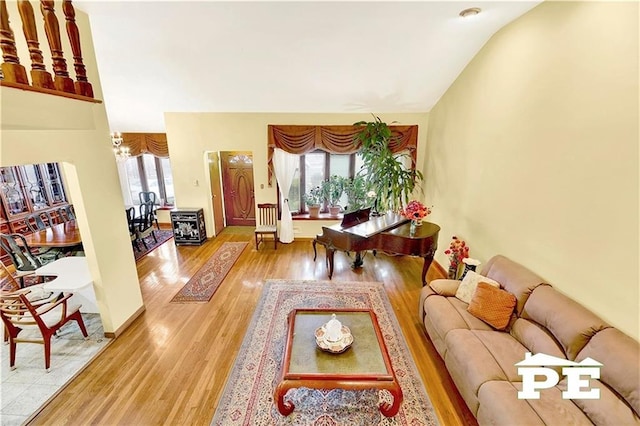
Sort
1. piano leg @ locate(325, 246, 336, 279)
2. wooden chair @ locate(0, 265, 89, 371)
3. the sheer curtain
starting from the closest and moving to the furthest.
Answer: wooden chair @ locate(0, 265, 89, 371)
piano leg @ locate(325, 246, 336, 279)
the sheer curtain

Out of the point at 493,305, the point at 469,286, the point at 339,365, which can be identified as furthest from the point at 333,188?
the point at 339,365

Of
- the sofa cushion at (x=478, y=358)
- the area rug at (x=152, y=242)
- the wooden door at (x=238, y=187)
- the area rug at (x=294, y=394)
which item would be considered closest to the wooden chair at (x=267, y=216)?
the wooden door at (x=238, y=187)

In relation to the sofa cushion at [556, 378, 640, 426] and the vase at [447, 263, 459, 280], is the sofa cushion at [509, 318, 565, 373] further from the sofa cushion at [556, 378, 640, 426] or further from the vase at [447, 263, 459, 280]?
the vase at [447, 263, 459, 280]

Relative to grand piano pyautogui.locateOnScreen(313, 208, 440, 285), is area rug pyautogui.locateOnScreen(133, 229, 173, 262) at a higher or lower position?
lower

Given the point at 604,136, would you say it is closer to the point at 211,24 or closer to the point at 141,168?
the point at 211,24

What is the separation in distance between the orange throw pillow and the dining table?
553 centimetres

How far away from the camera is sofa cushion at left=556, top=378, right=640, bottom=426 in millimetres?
1535

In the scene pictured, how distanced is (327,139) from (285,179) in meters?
1.25

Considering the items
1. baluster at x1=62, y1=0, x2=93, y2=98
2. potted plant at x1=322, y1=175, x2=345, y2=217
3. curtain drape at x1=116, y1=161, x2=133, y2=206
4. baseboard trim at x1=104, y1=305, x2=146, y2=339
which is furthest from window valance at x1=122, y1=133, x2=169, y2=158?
baluster at x1=62, y1=0, x2=93, y2=98

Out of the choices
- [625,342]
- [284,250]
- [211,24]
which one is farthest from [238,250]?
[625,342]

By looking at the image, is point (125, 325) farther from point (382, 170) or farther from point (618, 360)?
point (618, 360)

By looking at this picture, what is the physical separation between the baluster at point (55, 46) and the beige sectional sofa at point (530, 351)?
349 centimetres

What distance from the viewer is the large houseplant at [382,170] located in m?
4.75

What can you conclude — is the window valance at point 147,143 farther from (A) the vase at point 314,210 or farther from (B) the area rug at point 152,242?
(A) the vase at point 314,210
